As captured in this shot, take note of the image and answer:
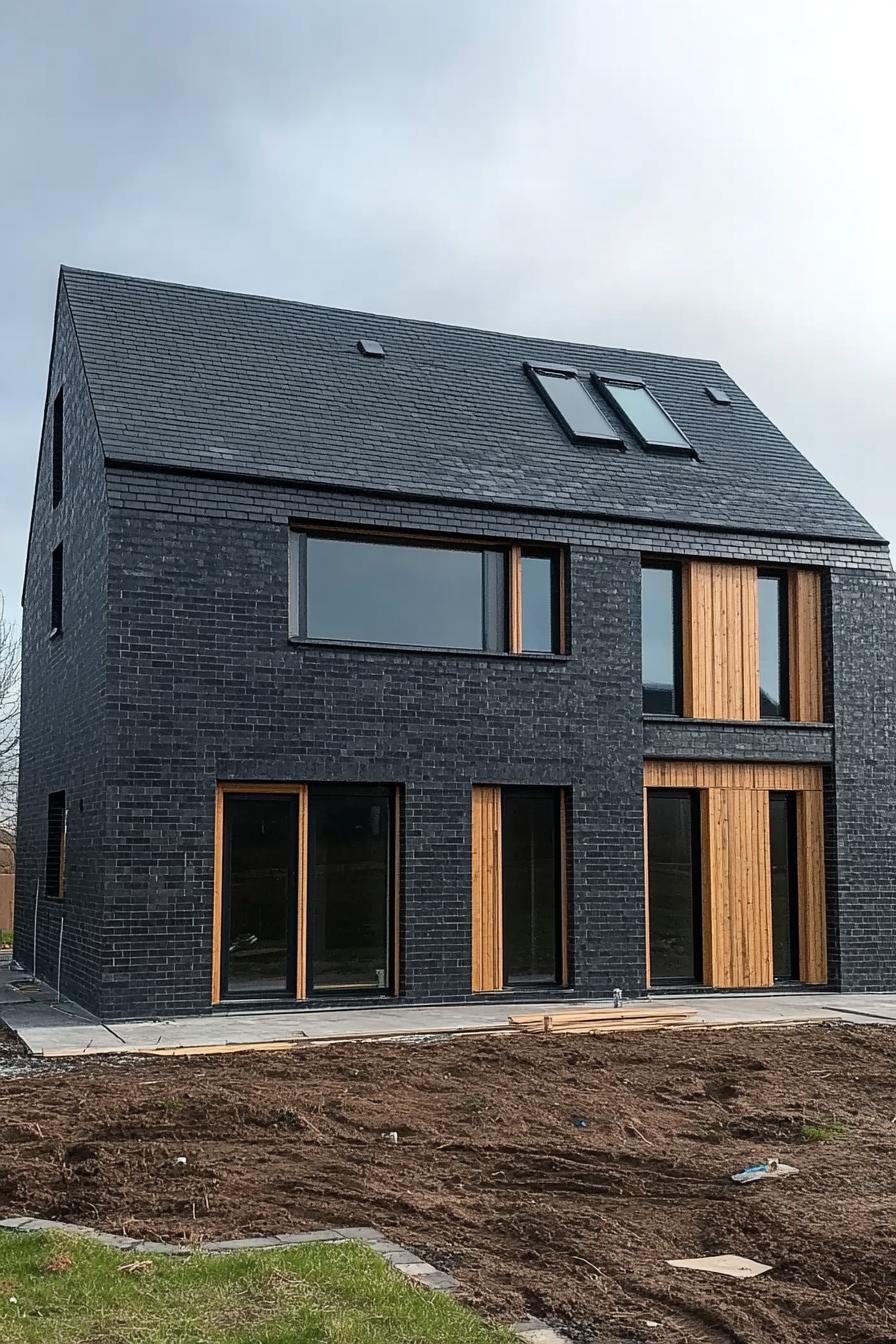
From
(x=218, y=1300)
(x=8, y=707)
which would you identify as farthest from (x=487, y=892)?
(x=8, y=707)

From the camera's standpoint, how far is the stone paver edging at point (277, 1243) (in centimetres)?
469

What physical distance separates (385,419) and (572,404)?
2.83 meters

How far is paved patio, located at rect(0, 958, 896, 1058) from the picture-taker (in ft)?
34.4

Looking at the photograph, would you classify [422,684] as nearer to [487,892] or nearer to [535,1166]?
[487,892]

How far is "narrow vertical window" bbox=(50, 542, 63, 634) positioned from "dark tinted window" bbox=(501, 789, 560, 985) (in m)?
5.77

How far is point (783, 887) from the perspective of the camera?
1493 centimetres

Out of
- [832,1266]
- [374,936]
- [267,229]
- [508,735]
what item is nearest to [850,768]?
[508,735]

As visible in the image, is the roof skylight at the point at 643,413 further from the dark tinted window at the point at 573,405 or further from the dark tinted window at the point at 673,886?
the dark tinted window at the point at 673,886

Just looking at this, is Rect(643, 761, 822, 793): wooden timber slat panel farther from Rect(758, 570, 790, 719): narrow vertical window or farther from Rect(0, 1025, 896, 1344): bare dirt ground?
Rect(0, 1025, 896, 1344): bare dirt ground

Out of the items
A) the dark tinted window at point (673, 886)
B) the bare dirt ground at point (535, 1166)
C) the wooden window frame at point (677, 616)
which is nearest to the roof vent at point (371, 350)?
the wooden window frame at point (677, 616)

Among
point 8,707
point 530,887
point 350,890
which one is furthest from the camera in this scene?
point 8,707

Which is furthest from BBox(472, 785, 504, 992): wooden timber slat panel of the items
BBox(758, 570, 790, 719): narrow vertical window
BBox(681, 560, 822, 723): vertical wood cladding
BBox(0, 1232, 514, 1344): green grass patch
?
BBox(0, 1232, 514, 1344): green grass patch

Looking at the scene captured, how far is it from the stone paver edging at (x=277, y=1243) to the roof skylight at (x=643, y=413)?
12.0 m

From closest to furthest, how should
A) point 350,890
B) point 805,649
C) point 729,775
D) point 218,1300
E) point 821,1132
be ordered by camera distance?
point 218,1300, point 821,1132, point 350,890, point 729,775, point 805,649
